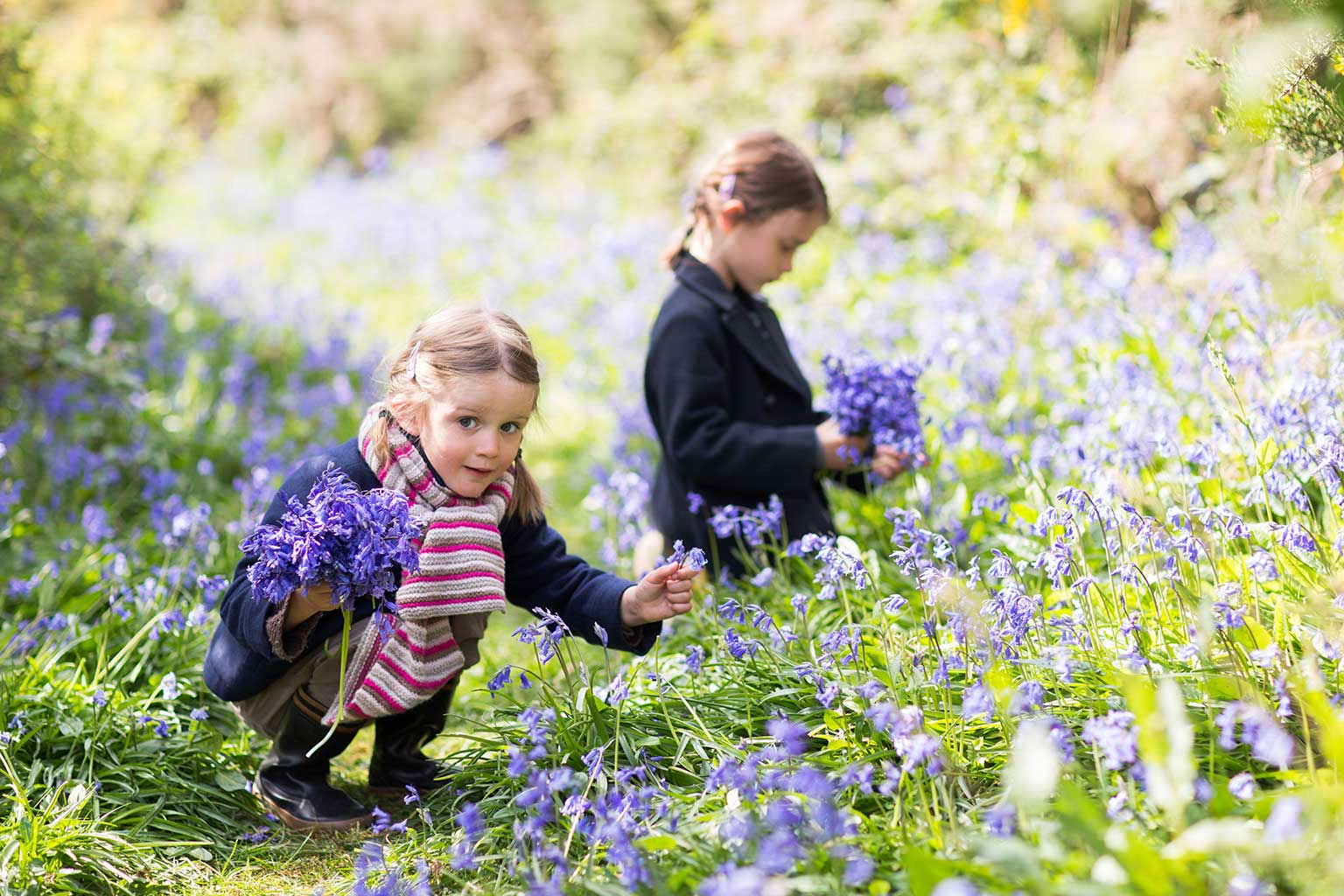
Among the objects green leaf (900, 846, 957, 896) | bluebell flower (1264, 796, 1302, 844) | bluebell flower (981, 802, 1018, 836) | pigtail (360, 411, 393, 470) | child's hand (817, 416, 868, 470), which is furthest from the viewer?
child's hand (817, 416, 868, 470)

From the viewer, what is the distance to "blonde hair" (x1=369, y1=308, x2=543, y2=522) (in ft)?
8.77

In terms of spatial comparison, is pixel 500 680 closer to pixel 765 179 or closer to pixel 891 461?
pixel 891 461

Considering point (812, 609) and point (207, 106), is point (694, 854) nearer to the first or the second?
point (812, 609)

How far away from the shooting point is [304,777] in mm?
2908

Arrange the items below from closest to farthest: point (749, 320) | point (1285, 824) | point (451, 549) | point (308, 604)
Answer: point (1285, 824) → point (308, 604) → point (451, 549) → point (749, 320)

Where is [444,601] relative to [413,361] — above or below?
below

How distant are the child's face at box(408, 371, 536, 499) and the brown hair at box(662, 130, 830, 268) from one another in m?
1.33

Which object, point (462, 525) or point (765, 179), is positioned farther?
point (765, 179)

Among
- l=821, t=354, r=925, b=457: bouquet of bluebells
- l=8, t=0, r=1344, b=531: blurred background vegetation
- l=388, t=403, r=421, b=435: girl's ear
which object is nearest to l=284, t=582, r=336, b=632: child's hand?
l=388, t=403, r=421, b=435: girl's ear

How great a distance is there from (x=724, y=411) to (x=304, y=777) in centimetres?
161

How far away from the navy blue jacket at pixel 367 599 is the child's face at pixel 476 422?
198mm

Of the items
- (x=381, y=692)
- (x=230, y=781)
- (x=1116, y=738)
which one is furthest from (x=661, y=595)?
(x=230, y=781)

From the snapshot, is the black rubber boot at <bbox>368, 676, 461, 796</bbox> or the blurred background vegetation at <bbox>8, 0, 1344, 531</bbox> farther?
the blurred background vegetation at <bbox>8, 0, 1344, 531</bbox>

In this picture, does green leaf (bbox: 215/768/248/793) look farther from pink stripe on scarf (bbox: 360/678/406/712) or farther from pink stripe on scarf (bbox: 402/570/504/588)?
pink stripe on scarf (bbox: 402/570/504/588)
